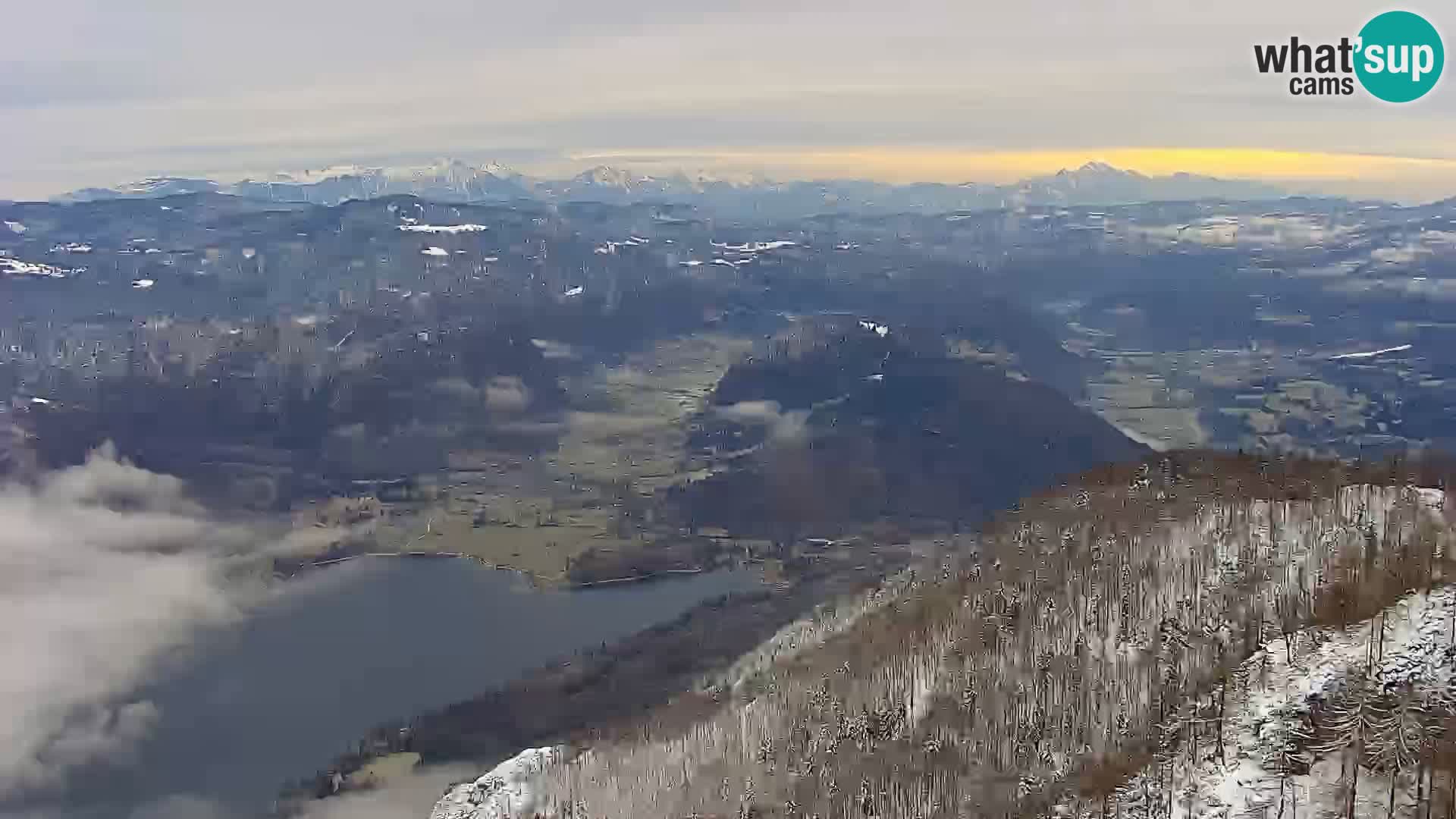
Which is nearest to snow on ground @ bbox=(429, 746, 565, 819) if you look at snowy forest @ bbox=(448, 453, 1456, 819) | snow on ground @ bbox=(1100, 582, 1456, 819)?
snowy forest @ bbox=(448, 453, 1456, 819)

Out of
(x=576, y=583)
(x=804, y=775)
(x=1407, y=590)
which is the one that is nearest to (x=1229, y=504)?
(x=1407, y=590)

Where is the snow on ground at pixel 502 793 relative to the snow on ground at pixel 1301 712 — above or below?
below

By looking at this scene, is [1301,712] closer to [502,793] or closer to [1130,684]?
[1130,684]

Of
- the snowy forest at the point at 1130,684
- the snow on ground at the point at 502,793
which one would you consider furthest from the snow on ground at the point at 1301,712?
the snow on ground at the point at 502,793

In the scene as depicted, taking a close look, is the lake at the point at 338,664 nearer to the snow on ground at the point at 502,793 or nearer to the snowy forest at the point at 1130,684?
the snow on ground at the point at 502,793

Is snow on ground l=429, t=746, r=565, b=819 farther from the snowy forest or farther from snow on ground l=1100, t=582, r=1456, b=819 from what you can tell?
snow on ground l=1100, t=582, r=1456, b=819

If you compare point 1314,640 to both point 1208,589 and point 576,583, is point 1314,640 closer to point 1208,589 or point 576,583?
point 1208,589

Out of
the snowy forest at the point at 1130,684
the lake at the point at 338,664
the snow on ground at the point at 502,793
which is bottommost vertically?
the lake at the point at 338,664
